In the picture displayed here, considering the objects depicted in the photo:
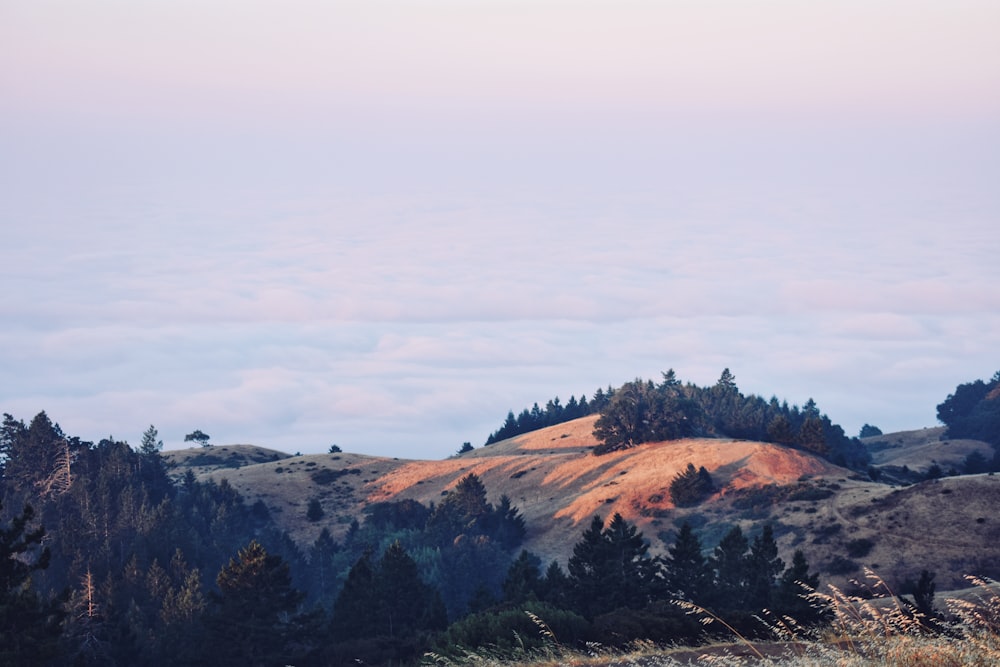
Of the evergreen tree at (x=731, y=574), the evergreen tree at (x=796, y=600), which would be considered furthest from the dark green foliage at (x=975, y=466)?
the evergreen tree at (x=796, y=600)

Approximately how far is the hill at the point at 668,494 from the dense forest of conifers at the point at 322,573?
393 cm

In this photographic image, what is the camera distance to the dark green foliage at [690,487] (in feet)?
379

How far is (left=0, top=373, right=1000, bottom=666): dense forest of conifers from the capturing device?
45.0 m

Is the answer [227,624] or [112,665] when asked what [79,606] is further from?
[227,624]

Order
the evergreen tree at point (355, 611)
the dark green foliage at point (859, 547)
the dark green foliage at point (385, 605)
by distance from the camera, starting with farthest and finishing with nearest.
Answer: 1. the dark green foliage at point (859, 547)
2. the evergreen tree at point (355, 611)
3. the dark green foliage at point (385, 605)

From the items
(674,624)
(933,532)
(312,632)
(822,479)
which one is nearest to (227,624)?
(312,632)

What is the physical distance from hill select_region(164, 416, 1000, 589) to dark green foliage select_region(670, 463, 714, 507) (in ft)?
3.76

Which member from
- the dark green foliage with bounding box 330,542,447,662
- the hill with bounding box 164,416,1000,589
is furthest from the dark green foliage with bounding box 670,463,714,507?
the dark green foliage with bounding box 330,542,447,662

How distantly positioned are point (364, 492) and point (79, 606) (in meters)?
71.8

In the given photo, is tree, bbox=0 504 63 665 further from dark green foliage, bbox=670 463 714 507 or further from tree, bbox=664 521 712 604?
dark green foliage, bbox=670 463 714 507

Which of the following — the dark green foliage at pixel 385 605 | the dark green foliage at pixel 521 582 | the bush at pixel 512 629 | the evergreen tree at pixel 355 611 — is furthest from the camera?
the evergreen tree at pixel 355 611

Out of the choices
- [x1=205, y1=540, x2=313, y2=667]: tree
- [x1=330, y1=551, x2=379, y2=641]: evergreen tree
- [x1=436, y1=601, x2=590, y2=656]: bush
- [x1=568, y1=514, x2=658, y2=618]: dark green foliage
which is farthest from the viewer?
[x1=330, y1=551, x2=379, y2=641]: evergreen tree

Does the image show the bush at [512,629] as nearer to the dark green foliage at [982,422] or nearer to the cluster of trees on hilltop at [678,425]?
the cluster of trees on hilltop at [678,425]

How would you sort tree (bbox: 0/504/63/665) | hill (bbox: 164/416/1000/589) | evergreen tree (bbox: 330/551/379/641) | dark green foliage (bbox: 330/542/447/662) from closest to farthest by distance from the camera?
tree (bbox: 0/504/63/665), dark green foliage (bbox: 330/542/447/662), evergreen tree (bbox: 330/551/379/641), hill (bbox: 164/416/1000/589)
